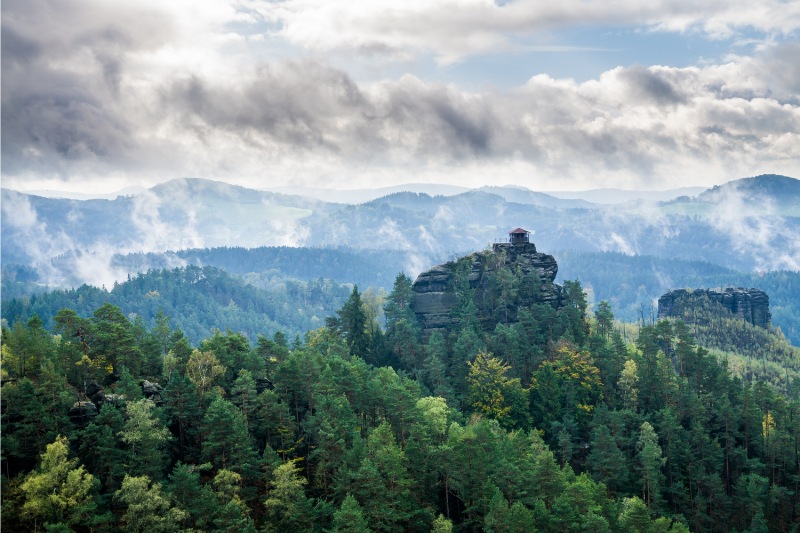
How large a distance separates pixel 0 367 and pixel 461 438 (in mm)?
52693

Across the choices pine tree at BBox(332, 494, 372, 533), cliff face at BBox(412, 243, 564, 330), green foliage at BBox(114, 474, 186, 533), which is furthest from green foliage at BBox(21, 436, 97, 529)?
cliff face at BBox(412, 243, 564, 330)

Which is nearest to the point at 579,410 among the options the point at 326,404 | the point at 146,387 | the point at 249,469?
the point at 326,404

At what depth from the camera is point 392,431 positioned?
100000 millimetres

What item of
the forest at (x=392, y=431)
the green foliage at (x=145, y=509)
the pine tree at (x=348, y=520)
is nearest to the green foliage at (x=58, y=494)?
the forest at (x=392, y=431)

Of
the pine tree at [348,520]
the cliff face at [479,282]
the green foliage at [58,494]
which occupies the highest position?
the cliff face at [479,282]

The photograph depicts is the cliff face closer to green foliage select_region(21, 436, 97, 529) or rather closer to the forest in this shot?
the forest

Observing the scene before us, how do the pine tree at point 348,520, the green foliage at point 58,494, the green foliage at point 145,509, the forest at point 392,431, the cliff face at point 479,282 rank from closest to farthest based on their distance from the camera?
the green foliage at point 58,494, the green foliage at point 145,509, the pine tree at point 348,520, the forest at point 392,431, the cliff face at point 479,282

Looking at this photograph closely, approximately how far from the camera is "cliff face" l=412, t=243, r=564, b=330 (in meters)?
146

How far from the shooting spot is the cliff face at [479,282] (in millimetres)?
146500

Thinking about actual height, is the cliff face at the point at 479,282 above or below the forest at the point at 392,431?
above

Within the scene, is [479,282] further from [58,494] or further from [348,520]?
[58,494]

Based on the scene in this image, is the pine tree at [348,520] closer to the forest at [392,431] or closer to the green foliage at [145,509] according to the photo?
the forest at [392,431]

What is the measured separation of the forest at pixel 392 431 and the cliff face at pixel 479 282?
3297 millimetres

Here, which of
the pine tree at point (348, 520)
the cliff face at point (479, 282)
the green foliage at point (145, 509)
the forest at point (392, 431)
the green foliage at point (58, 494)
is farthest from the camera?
the cliff face at point (479, 282)
